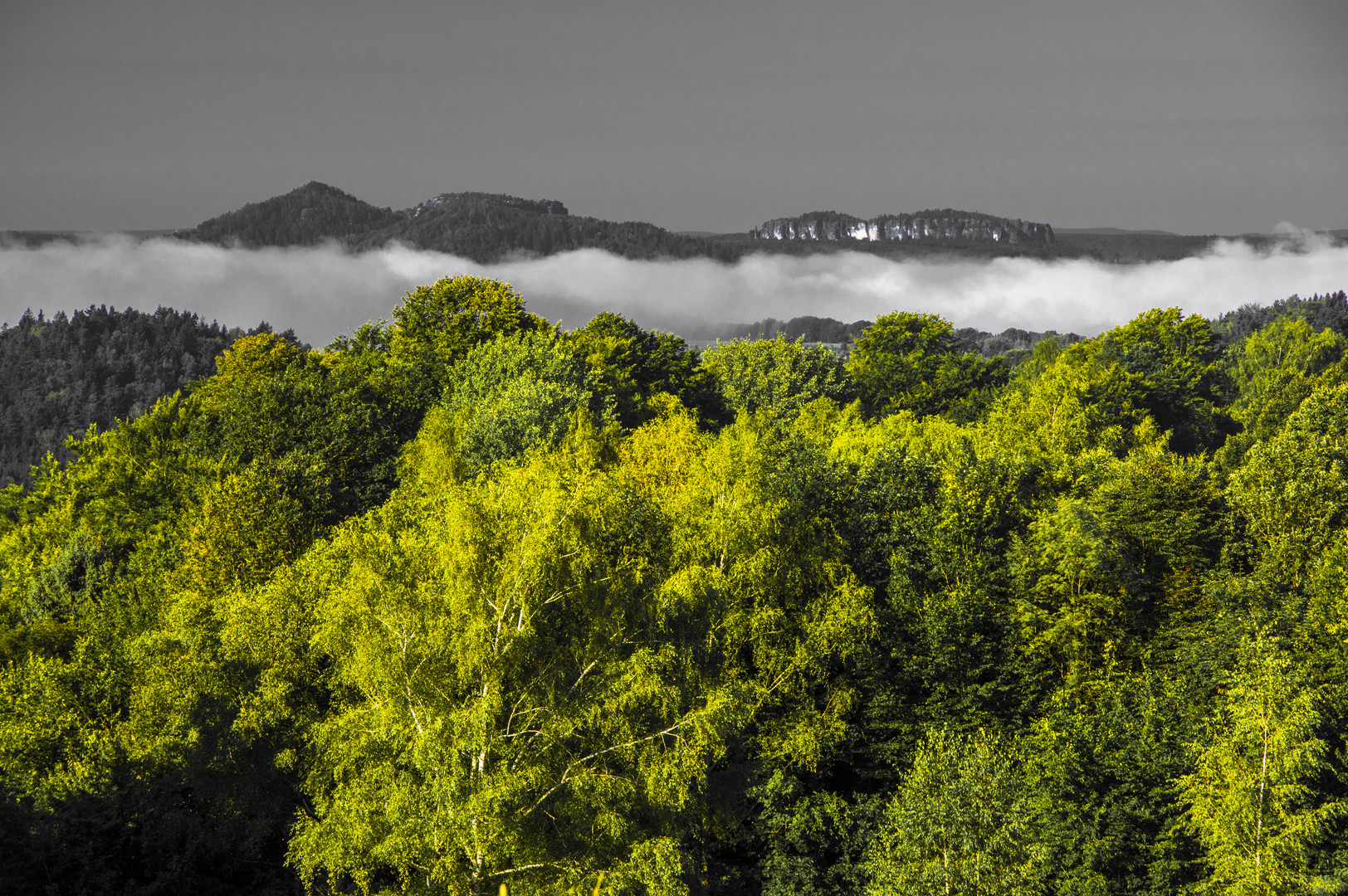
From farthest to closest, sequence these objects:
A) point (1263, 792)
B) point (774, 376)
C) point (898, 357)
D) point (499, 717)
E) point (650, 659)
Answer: point (898, 357) → point (774, 376) → point (1263, 792) → point (650, 659) → point (499, 717)

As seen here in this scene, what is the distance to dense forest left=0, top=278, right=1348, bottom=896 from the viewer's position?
97.3 feet

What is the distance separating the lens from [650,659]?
101 feet

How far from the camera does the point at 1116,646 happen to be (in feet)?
160

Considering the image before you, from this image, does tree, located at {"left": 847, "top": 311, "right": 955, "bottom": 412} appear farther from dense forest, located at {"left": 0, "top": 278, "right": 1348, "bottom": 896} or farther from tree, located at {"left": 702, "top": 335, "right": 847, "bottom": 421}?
dense forest, located at {"left": 0, "top": 278, "right": 1348, "bottom": 896}

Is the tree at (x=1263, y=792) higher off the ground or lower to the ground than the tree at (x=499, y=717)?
lower

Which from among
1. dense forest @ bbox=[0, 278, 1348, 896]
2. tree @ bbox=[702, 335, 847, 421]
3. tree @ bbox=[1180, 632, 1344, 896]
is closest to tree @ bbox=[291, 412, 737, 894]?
dense forest @ bbox=[0, 278, 1348, 896]

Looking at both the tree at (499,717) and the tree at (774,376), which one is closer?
the tree at (499,717)

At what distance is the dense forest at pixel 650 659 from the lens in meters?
29.7

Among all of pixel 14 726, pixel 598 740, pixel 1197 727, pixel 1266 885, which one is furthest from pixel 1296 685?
pixel 14 726

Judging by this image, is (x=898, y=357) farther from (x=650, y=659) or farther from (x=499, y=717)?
(x=499, y=717)

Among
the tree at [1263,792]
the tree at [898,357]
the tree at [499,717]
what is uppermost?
the tree at [898,357]

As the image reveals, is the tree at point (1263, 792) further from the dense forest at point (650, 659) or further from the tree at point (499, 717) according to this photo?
the tree at point (499, 717)

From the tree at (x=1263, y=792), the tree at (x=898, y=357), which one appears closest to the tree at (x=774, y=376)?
the tree at (x=898, y=357)

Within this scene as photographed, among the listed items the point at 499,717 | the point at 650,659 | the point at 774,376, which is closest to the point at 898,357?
the point at 774,376
